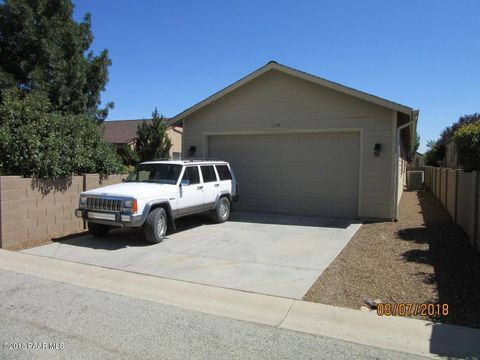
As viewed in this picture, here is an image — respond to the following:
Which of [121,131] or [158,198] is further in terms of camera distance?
[121,131]

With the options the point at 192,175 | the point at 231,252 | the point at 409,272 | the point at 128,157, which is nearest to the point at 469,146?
the point at 409,272

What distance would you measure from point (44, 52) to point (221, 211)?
463 inches

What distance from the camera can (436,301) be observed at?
17.1ft

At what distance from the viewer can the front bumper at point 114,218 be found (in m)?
8.15

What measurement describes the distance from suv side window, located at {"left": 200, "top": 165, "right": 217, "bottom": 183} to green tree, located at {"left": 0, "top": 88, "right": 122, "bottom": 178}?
2929 millimetres

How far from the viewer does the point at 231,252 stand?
8016 mm

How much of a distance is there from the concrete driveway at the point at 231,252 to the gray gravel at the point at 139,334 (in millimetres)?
1298

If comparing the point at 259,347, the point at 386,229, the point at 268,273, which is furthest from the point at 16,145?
the point at 386,229

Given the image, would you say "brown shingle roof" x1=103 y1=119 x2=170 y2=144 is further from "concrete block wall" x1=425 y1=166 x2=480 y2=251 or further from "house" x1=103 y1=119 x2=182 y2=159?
"concrete block wall" x1=425 y1=166 x2=480 y2=251

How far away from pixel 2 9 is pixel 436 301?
19.3 meters

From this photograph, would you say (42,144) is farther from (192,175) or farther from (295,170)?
(295,170)

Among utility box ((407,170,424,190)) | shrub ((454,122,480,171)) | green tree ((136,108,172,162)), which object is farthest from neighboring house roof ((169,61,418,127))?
utility box ((407,170,424,190))

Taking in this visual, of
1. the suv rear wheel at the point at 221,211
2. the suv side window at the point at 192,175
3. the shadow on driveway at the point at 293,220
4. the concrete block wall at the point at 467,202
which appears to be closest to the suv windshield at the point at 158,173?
the suv side window at the point at 192,175

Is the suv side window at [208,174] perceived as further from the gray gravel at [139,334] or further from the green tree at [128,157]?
the green tree at [128,157]
